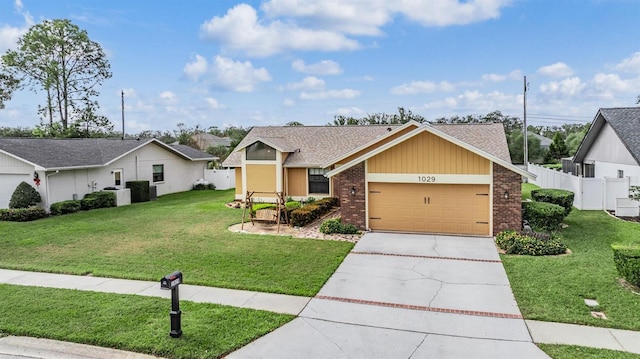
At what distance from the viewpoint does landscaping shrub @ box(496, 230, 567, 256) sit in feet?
35.3

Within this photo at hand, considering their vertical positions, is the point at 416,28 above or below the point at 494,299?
above

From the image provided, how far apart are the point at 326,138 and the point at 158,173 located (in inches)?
464

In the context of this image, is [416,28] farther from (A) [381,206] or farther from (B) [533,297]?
(B) [533,297]

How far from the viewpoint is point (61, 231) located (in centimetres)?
1445

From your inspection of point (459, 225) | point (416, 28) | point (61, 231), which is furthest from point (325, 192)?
point (61, 231)

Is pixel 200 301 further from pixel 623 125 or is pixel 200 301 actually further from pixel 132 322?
pixel 623 125

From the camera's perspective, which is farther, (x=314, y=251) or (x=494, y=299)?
(x=314, y=251)

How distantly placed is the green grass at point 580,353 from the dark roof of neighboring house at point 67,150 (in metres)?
20.5

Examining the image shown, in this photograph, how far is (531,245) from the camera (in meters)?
11.0

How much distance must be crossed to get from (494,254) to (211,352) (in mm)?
8290

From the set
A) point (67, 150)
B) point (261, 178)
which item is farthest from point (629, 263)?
point (67, 150)

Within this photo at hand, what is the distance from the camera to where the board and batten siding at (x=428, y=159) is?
43.2ft

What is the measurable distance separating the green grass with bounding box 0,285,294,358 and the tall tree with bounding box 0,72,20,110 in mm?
36887

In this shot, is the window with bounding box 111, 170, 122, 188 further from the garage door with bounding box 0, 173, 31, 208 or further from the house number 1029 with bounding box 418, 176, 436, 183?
the house number 1029 with bounding box 418, 176, 436, 183
